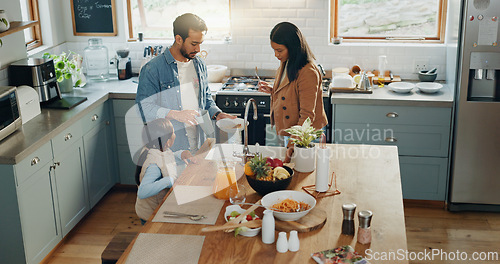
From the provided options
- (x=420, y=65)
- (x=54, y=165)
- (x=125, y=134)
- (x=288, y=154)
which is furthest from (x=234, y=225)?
(x=420, y=65)

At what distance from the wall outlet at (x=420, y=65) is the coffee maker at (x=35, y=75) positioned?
340cm

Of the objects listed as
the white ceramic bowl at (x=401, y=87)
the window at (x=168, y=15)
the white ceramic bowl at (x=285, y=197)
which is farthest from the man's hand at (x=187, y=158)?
the window at (x=168, y=15)

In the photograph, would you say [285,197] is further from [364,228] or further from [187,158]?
[187,158]

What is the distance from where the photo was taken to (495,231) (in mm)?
4863

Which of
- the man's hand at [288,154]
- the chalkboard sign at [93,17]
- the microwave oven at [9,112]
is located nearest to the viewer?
the man's hand at [288,154]

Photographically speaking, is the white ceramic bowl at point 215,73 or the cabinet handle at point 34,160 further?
the white ceramic bowl at point 215,73

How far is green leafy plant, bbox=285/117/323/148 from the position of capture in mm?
3386

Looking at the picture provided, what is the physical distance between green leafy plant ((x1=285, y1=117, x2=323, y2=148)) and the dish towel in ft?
3.06

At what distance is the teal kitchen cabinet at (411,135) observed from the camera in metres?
5.12

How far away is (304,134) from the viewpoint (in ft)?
11.2

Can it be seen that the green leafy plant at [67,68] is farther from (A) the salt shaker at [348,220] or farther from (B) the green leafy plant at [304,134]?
(A) the salt shaker at [348,220]

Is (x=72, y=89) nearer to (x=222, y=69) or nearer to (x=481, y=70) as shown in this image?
(x=222, y=69)

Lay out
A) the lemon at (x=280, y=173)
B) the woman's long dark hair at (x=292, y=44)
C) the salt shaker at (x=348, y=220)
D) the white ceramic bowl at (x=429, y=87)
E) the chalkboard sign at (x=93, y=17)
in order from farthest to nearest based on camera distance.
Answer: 1. the chalkboard sign at (x=93, y=17)
2. the white ceramic bowl at (x=429, y=87)
3. the woman's long dark hair at (x=292, y=44)
4. the lemon at (x=280, y=173)
5. the salt shaker at (x=348, y=220)

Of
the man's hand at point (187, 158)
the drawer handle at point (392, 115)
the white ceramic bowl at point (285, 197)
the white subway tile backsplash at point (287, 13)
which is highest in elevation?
the white subway tile backsplash at point (287, 13)
